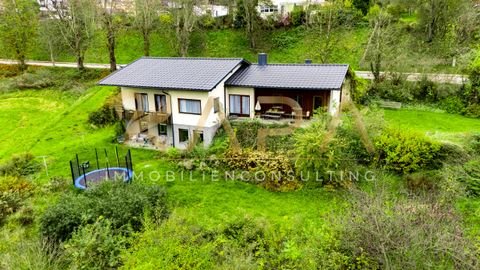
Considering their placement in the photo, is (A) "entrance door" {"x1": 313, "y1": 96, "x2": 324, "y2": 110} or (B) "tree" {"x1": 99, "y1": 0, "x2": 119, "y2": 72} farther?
(B) "tree" {"x1": 99, "y1": 0, "x2": 119, "y2": 72}

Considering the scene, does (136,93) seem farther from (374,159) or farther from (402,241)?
(402,241)

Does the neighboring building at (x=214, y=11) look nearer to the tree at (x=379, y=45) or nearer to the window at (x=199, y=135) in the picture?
the tree at (x=379, y=45)

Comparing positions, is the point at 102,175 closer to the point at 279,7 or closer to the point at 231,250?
the point at 231,250

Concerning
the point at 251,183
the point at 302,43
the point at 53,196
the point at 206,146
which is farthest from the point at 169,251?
the point at 302,43

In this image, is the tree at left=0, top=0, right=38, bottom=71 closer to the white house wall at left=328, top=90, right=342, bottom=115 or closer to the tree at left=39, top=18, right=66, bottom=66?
the tree at left=39, top=18, right=66, bottom=66

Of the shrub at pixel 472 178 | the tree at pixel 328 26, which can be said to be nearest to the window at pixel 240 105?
the shrub at pixel 472 178

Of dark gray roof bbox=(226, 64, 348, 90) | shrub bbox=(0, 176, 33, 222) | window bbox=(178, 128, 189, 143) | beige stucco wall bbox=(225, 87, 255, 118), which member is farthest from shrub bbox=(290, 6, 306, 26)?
shrub bbox=(0, 176, 33, 222)

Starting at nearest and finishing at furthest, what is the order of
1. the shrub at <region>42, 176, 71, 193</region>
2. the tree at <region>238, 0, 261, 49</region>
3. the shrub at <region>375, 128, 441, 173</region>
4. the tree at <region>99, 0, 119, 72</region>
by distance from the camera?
1. the shrub at <region>375, 128, 441, 173</region>
2. the shrub at <region>42, 176, 71, 193</region>
3. the tree at <region>99, 0, 119, 72</region>
4. the tree at <region>238, 0, 261, 49</region>
